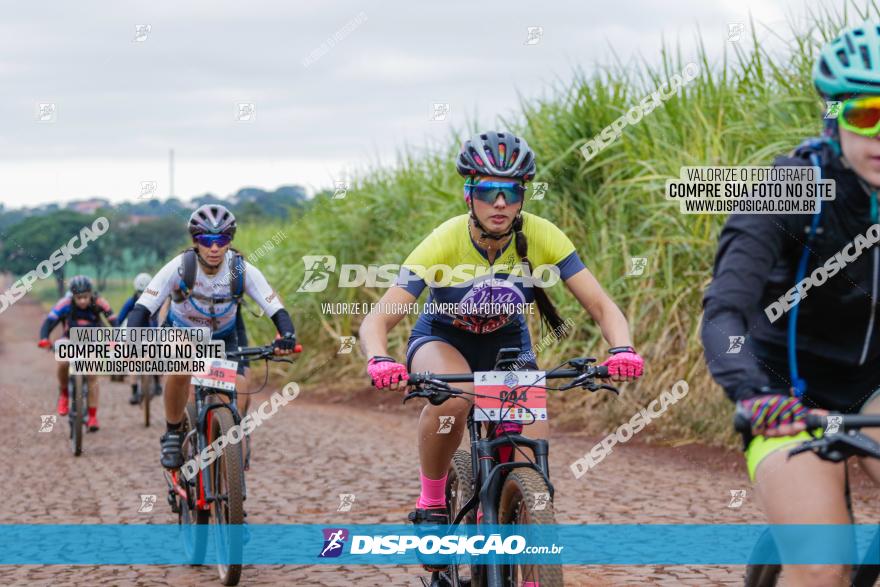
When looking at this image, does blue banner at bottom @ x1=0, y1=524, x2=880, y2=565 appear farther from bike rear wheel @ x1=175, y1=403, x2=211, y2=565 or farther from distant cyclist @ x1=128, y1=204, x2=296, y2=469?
distant cyclist @ x1=128, y1=204, x2=296, y2=469

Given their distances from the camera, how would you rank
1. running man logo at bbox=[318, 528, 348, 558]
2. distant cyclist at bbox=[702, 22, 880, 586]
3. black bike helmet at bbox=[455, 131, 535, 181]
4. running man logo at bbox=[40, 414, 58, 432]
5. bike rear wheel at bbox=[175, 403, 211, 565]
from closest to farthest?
distant cyclist at bbox=[702, 22, 880, 586] < black bike helmet at bbox=[455, 131, 535, 181] < bike rear wheel at bbox=[175, 403, 211, 565] < running man logo at bbox=[318, 528, 348, 558] < running man logo at bbox=[40, 414, 58, 432]

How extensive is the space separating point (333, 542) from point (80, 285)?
25.7ft

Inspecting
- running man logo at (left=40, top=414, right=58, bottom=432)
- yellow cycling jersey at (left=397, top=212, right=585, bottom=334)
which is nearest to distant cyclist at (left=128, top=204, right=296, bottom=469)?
yellow cycling jersey at (left=397, top=212, right=585, bottom=334)

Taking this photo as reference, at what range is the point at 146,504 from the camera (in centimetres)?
854

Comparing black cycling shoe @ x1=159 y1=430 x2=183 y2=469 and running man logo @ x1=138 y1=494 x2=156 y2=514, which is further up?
black cycling shoe @ x1=159 y1=430 x2=183 y2=469

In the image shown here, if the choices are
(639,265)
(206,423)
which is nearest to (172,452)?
(206,423)

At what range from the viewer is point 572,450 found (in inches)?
420

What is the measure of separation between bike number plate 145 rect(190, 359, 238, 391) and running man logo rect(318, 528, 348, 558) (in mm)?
1242

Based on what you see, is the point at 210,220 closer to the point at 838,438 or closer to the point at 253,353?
the point at 253,353

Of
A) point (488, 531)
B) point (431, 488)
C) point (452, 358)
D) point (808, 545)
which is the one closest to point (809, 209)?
point (808, 545)

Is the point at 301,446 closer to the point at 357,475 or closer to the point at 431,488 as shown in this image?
the point at 357,475

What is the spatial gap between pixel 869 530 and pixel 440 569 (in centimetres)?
350

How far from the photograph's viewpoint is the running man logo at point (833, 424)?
266cm

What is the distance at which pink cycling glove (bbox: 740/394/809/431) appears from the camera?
262 cm
